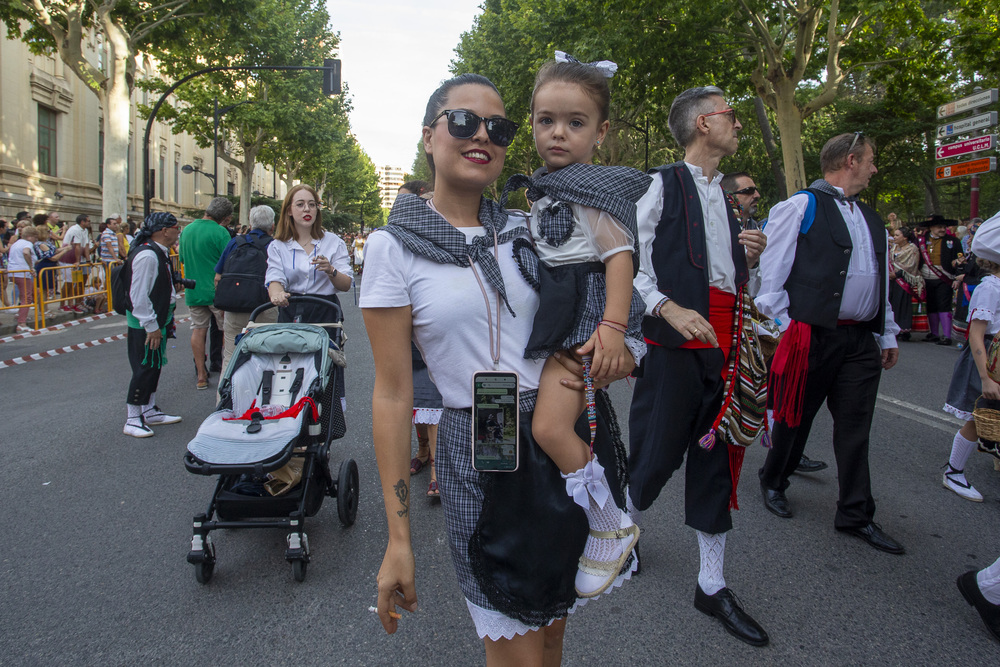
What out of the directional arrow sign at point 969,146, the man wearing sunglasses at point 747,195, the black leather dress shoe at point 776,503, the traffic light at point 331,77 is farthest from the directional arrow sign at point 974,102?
the traffic light at point 331,77

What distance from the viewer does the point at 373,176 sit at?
9075cm

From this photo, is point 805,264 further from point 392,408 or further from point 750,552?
point 392,408

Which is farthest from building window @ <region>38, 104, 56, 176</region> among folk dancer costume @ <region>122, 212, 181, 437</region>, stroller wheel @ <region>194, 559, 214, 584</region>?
stroller wheel @ <region>194, 559, 214, 584</region>

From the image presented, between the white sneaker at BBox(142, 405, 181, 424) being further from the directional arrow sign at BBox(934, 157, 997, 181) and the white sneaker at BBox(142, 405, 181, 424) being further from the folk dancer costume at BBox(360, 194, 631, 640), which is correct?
the directional arrow sign at BBox(934, 157, 997, 181)

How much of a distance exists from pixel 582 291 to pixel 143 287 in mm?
5200

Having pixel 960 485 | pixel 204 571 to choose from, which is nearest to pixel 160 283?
pixel 204 571

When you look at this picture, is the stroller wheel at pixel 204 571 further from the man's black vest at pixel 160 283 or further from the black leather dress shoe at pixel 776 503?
the man's black vest at pixel 160 283

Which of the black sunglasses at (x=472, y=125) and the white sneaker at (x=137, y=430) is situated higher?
the black sunglasses at (x=472, y=125)

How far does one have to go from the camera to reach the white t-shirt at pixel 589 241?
1.59m

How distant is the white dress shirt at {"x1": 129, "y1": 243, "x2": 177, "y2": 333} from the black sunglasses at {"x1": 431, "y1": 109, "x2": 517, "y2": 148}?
4947 mm

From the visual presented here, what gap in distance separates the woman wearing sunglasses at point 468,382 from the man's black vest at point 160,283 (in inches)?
196

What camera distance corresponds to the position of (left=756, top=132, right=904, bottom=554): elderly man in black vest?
139 inches

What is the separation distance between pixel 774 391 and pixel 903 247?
→ 33.4 ft

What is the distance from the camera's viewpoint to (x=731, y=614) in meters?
2.83
